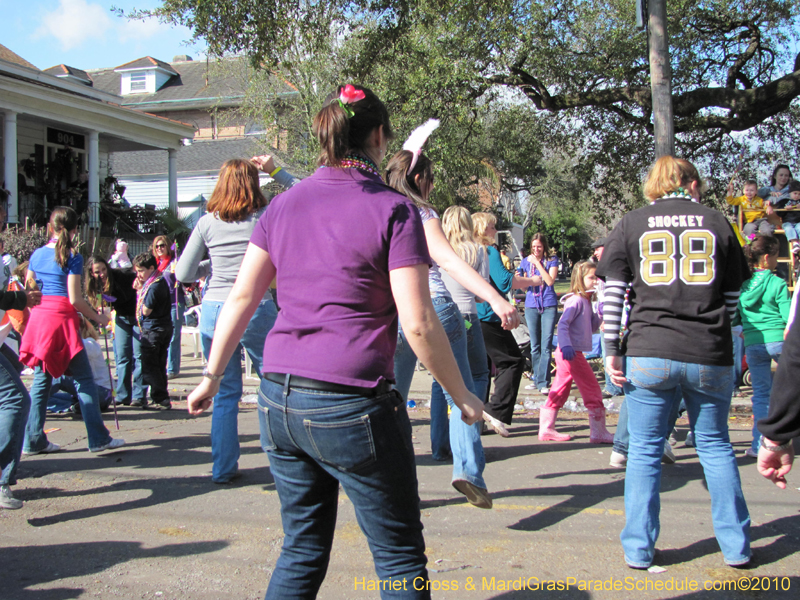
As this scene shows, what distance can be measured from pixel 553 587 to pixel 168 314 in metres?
Result: 6.09

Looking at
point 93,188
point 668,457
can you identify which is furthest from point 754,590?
point 93,188

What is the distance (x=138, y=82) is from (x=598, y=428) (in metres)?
40.5

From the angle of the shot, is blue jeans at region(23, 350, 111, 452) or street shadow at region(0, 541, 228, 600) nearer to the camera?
street shadow at region(0, 541, 228, 600)

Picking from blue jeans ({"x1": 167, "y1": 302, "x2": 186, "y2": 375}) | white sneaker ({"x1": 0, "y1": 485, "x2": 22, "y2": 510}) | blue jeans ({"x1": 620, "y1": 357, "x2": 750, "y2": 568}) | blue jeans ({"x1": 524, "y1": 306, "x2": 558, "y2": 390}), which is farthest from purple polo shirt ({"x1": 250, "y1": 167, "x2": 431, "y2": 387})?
blue jeans ({"x1": 167, "y1": 302, "x2": 186, "y2": 375})

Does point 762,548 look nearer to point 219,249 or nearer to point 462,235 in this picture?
point 462,235

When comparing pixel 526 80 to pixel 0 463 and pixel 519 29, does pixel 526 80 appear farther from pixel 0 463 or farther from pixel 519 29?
pixel 0 463

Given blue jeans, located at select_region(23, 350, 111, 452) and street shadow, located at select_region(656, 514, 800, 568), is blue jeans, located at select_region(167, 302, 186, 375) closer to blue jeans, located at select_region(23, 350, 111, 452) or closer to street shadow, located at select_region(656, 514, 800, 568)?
blue jeans, located at select_region(23, 350, 111, 452)

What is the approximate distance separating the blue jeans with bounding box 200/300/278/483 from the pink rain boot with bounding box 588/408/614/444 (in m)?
2.90

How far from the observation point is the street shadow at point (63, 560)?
315cm

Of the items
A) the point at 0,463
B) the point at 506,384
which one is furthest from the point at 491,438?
the point at 0,463

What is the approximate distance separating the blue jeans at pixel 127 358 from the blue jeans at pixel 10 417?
3.74m

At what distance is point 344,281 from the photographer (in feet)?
6.69

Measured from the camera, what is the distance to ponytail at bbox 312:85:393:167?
2.20 m

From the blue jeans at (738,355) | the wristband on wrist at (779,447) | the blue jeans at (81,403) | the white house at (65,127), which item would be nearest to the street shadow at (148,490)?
the blue jeans at (81,403)
